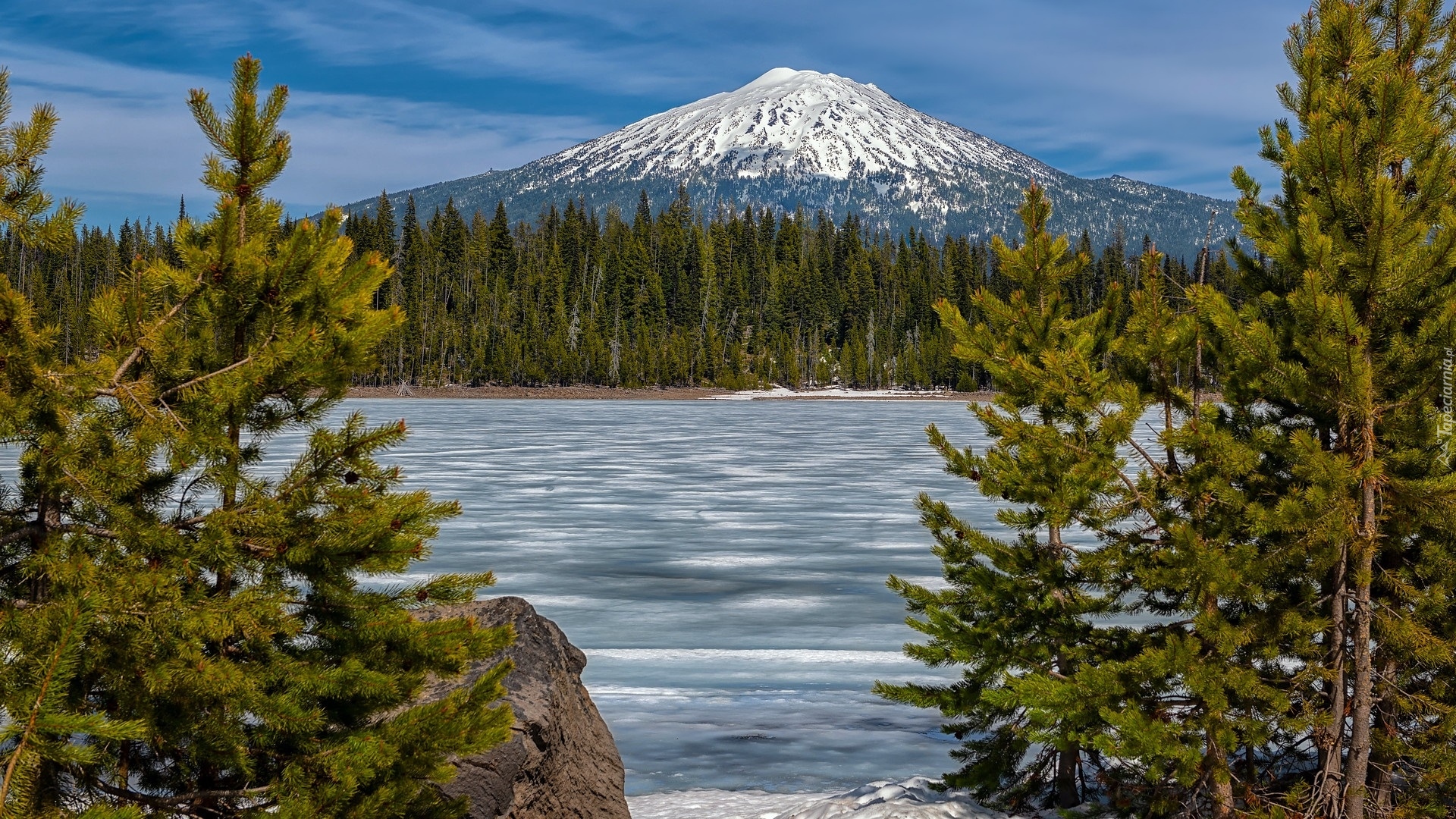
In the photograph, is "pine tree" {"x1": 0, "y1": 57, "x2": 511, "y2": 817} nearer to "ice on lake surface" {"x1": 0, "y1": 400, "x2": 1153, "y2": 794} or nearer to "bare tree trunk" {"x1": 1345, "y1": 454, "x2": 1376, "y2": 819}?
"ice on lake surface" {"x1": 0, "y1": 400, "x2": 1153, "y2": 794}

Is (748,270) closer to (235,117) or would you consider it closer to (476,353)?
(476,353)

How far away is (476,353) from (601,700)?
116 m

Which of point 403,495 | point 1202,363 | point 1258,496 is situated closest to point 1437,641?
point 1258,496

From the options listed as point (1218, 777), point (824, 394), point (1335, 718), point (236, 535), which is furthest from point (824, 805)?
point (824, 394)

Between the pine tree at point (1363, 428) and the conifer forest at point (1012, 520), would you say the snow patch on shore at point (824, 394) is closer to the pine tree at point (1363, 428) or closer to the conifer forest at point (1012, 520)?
the conifer forest at point (1012, 520)

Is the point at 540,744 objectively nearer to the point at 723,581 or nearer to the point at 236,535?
the point at 236,535

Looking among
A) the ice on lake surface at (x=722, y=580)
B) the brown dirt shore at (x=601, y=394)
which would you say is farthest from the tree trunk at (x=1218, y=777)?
the brown dirt shore at (x=601, y=394)

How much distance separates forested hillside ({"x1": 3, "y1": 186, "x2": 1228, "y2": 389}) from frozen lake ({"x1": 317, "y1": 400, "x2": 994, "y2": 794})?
86608 mm

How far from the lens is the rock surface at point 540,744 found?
5.86m

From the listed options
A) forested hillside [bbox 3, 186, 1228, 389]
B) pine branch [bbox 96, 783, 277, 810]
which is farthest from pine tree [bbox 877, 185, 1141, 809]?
forested hillside [bbox 3, 186, 1228, 389]

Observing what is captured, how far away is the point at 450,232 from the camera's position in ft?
490

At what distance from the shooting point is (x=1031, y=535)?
7461mm

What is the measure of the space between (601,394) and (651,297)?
34.5 meters

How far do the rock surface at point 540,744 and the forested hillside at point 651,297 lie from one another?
371ft
